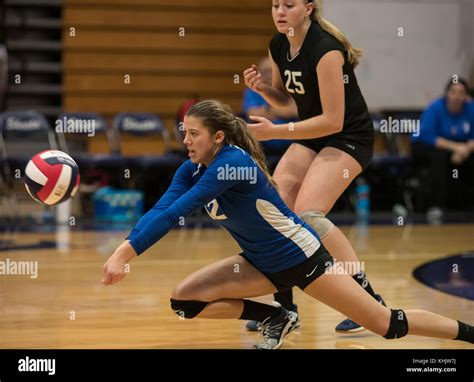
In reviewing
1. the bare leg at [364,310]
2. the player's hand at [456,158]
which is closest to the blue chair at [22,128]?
the player's hand at [456,158]

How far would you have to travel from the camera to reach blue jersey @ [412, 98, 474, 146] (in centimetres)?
1004

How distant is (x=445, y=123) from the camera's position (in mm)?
10117

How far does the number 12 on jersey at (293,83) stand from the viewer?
4320 mm

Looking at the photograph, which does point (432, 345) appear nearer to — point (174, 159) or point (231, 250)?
point (231, 250)

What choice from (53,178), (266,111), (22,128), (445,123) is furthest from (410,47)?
(53,178)

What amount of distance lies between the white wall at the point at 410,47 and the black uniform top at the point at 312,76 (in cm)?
753

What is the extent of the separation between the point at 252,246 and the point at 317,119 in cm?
83

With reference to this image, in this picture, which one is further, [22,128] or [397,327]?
[22,128]

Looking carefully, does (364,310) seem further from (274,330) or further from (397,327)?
(274,330)

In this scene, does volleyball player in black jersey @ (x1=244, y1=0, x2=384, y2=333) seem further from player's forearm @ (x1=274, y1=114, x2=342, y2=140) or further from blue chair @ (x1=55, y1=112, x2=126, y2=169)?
blue chair @ (x1=55, y1=112, x2=126, y2=169)

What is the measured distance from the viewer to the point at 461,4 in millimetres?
11938

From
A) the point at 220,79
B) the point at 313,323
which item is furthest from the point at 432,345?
the point at 220,79

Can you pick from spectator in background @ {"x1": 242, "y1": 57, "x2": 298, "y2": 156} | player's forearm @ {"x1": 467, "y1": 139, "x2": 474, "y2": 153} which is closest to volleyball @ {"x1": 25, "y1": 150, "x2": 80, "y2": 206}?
spectator in background @ {"x1": 242, "y1": 57, "x2": 298, "y2": 156}

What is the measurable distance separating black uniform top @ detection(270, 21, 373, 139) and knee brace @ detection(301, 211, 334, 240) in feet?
1.58
